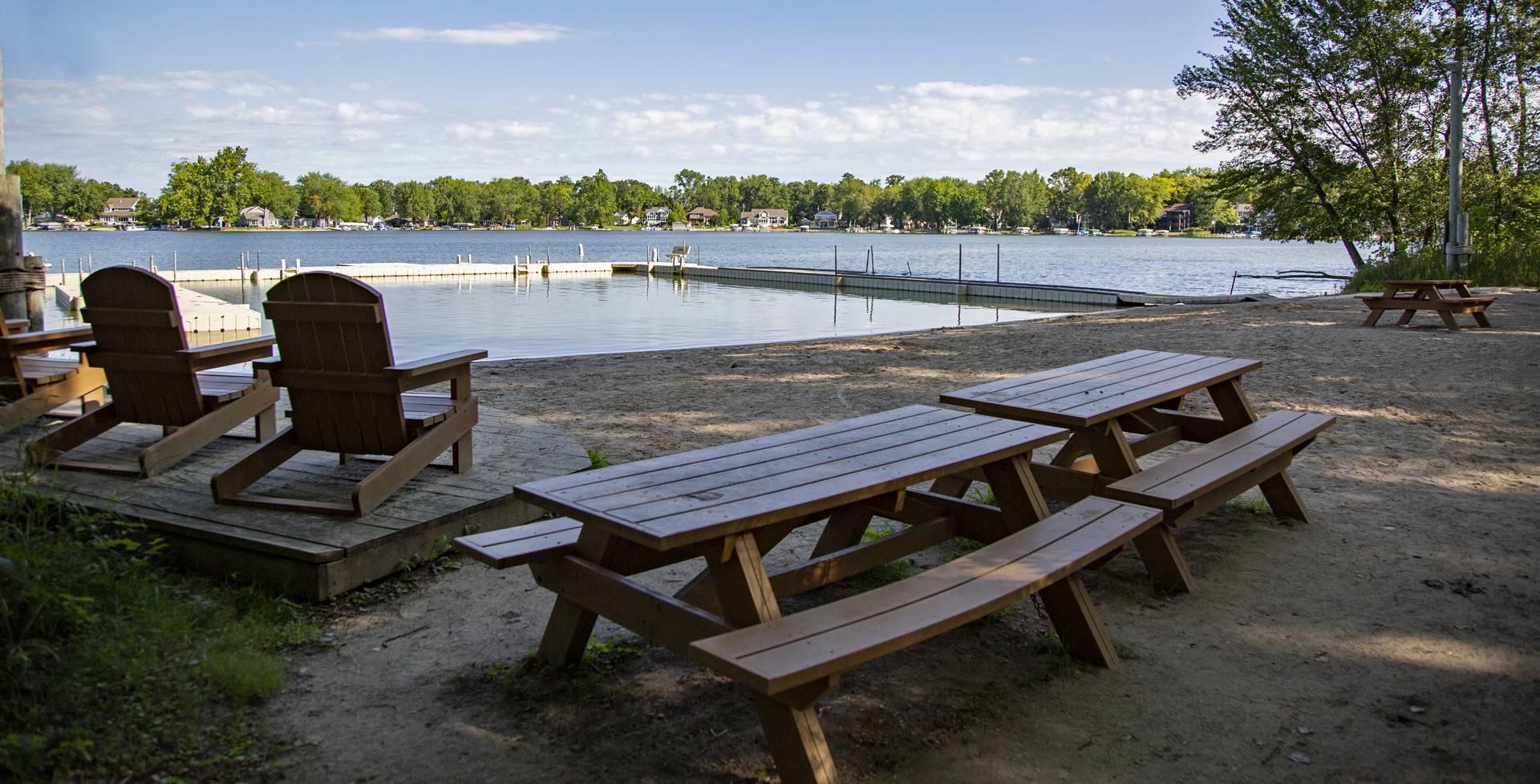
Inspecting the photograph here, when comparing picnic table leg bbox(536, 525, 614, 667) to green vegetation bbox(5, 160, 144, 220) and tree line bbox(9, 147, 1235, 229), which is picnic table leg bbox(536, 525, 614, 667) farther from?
tree line bbox(9, 147, 1235, 229)

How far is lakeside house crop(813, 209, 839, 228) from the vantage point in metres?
187

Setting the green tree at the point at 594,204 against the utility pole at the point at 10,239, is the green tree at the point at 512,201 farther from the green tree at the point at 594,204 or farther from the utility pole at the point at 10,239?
the utility pole at the point at 10,239

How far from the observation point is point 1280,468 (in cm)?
386

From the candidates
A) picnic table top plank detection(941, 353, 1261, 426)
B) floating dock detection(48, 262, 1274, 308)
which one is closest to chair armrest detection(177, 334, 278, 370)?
picnic table top plank detection(941, 353, 1261, 426)

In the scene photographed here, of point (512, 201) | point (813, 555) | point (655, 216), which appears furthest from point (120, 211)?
point (813, 555)

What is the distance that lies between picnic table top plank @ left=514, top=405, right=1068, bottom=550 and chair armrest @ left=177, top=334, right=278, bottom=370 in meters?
2.04

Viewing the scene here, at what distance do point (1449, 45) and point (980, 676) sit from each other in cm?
2258

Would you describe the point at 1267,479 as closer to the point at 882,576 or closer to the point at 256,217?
the point at 882,576

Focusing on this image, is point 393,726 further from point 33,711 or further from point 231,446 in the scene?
point 231,446

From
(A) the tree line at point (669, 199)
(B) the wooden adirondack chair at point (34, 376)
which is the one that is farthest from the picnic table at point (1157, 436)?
(A) the tree line at point (669, 199)

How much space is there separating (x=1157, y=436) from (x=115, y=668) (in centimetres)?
393

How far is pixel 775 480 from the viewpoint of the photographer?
226 centimetres

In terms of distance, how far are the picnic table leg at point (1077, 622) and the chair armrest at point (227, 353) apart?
299 cm

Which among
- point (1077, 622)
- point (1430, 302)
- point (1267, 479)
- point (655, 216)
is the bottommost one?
point (1077, 622)
